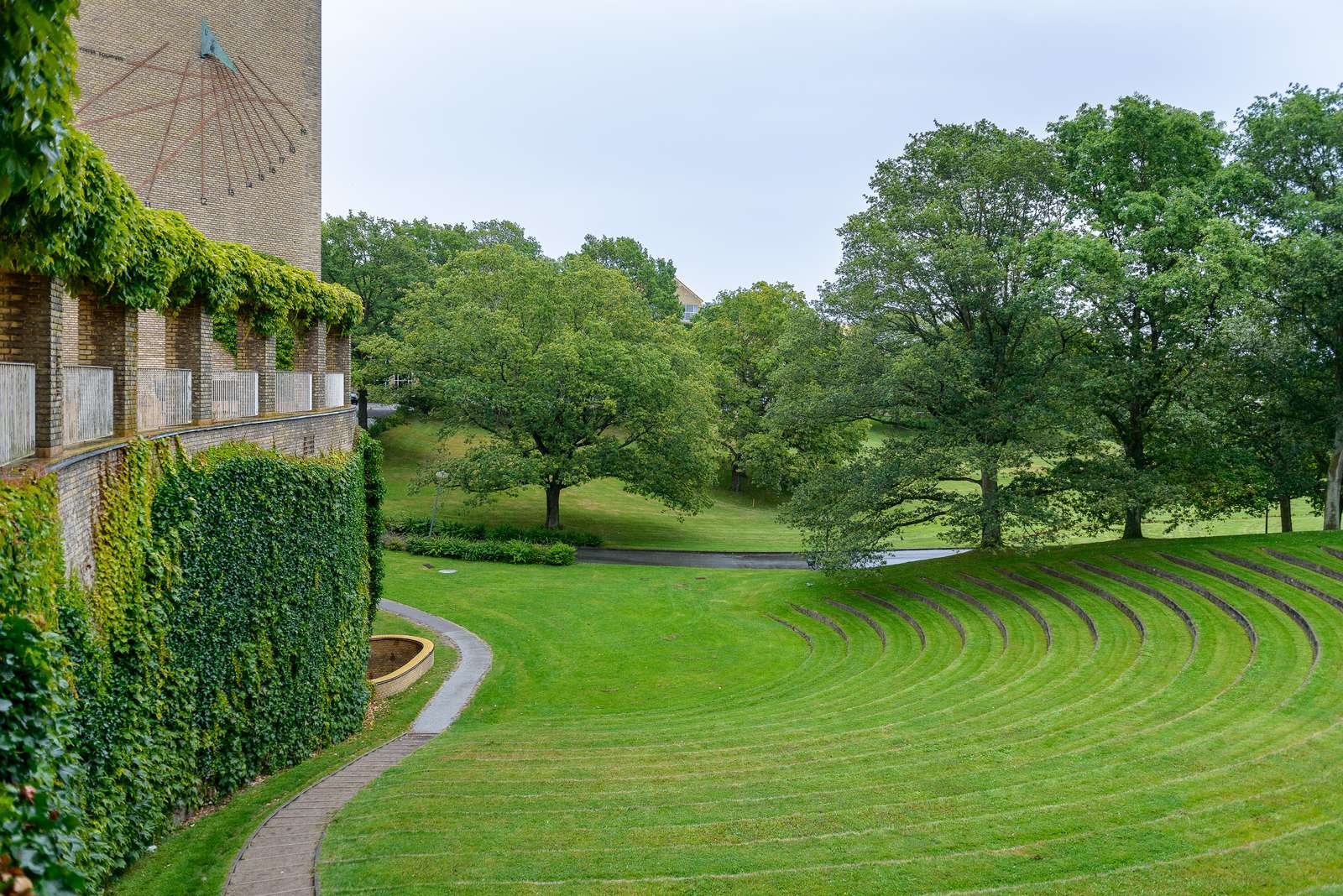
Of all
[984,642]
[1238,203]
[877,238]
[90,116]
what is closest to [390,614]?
[90,116]

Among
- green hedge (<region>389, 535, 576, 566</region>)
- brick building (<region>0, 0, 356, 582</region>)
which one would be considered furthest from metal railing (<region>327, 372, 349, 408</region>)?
green hedge (<region>389, 535, 576, 566</region>)

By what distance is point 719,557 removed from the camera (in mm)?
38750

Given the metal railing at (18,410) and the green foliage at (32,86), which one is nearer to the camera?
the green foliage at (32,86)

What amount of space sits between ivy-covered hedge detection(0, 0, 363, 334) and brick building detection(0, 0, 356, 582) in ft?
1.60

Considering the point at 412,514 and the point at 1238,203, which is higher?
the point at 1238,203

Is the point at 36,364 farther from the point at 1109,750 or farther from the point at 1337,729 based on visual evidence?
the point at 1337,729

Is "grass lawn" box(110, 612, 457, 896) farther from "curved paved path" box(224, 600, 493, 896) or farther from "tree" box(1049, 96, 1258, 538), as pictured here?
"tree" box(1049, 96, 1258, 538)

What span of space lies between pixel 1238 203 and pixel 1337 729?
61.3ft

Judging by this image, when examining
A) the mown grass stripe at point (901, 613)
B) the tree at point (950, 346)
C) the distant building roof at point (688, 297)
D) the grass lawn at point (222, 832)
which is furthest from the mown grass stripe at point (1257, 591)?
the distant building roof at point (688, 297)

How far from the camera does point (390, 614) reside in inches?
1055

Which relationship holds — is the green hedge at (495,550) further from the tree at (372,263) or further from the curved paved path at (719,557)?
the tree at (372,263)

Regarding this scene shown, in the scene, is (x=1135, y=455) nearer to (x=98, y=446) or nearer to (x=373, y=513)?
(x=373, y=513)

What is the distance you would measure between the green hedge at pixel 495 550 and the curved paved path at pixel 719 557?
1556mm

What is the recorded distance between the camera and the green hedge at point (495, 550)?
116 feet
